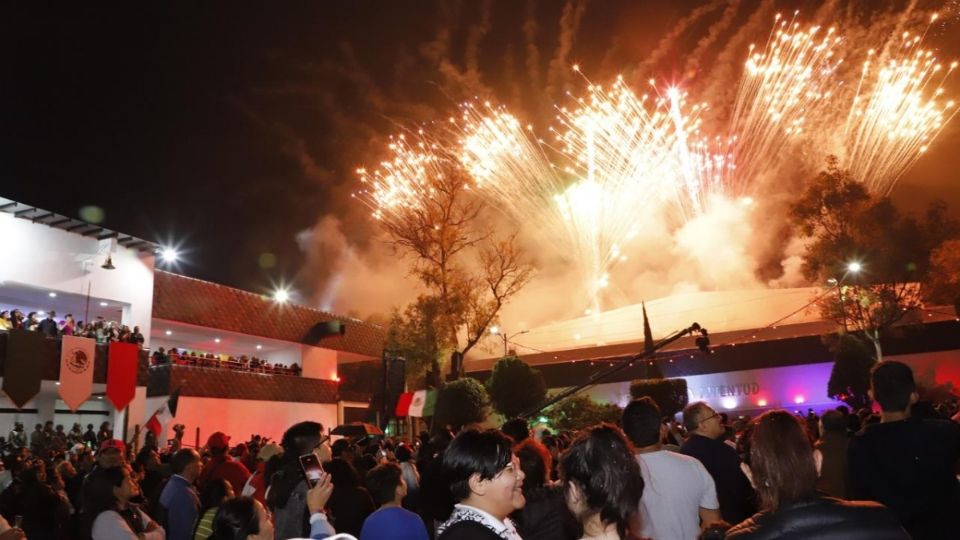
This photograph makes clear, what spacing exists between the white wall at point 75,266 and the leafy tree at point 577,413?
52.8 ft

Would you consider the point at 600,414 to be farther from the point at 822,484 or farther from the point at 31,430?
the point at 822,484

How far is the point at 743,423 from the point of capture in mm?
10594

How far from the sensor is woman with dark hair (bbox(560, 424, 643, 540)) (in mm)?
2826

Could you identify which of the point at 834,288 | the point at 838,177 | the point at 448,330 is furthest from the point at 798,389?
the point at 448,330

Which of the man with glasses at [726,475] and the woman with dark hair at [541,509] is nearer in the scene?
the woman with dark hair at [541,509]

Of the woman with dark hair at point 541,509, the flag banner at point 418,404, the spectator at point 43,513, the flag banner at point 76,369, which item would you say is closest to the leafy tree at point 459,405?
the flag banner at point 418,404

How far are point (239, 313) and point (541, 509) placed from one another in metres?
29.4

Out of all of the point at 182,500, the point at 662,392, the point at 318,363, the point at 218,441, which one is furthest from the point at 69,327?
the point at 662,392

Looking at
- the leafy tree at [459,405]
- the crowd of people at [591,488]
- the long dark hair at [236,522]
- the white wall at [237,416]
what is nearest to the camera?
the crowd of people at [591,488]

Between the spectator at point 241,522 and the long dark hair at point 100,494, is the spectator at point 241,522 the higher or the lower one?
the lower one

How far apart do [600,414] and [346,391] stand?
548 inches

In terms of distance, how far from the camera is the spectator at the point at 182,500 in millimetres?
6461

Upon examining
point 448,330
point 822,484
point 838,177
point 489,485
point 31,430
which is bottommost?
point 822,484

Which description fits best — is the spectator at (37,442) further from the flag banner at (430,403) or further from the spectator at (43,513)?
the spectator at (43,513)
